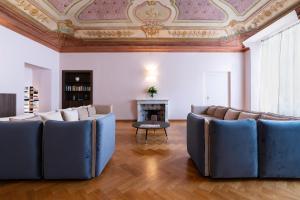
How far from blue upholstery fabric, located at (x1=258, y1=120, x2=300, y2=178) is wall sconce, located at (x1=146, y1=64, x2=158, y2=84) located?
5.87 meters

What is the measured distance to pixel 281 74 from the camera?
6.30 m

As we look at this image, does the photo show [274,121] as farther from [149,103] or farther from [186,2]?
[149,103]

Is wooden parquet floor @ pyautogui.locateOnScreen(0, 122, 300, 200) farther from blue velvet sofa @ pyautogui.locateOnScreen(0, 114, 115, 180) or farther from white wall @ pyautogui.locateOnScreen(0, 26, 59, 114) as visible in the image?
white wall @ pyautogui.locateOnScreen(0, 26, 59, 114)

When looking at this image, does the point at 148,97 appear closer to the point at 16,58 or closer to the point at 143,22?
the point at 143,22

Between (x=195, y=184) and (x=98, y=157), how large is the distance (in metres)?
1.30

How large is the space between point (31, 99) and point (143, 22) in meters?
5.01

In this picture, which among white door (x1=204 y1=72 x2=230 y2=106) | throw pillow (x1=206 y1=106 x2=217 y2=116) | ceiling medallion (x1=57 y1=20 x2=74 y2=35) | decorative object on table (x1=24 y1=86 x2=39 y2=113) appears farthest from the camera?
white door (x1=204 y1=72 x2=230 y2=106)

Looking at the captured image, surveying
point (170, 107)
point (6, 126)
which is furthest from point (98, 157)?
point (170, 107)

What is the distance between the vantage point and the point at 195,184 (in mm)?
2527

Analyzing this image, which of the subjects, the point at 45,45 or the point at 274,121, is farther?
the point at 45,45

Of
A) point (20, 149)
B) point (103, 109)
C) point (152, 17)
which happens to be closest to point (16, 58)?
point (103, 109)

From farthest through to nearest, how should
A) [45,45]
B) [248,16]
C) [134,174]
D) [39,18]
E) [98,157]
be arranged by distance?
[45,45] < [248,16] < [39,18] < [134,174] < [98,157]

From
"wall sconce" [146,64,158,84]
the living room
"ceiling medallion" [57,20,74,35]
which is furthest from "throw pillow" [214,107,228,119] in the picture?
"ceiling medallion" [57,20,74,35]

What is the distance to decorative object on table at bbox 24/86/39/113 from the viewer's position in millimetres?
7316
